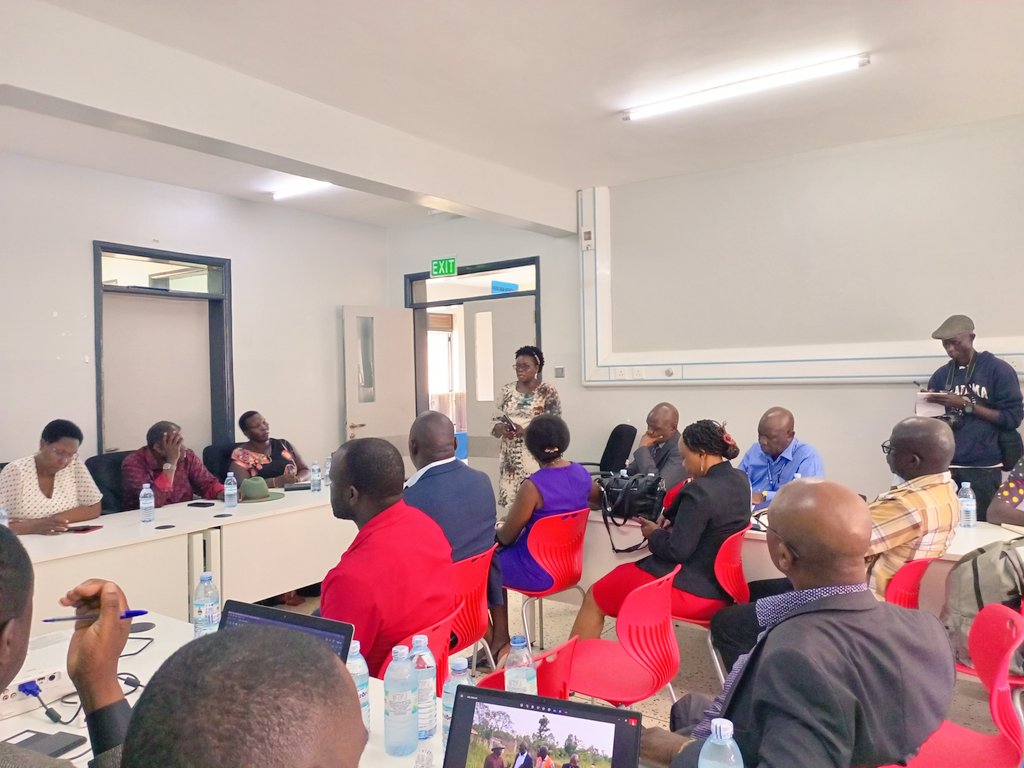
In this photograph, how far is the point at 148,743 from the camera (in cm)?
59

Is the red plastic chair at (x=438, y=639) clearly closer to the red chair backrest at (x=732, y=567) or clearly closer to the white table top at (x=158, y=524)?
the red chair backrest at (x=732, y=567)

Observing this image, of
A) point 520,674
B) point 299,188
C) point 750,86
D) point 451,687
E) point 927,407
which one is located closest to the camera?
point 520,674

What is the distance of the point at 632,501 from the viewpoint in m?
3.38

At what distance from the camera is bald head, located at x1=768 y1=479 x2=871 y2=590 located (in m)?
1.40

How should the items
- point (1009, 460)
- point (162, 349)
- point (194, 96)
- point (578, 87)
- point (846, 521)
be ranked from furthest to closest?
1. point (162, 349)
2. point (1009, 460)
3. point (578, 87)
4. point (194, 96)
5. point (846, 521)

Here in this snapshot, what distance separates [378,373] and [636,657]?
221 inches

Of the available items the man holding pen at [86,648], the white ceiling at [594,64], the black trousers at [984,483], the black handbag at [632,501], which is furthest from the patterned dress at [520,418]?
the man holding pen at [86,648]

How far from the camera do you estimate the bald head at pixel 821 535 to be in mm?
1404

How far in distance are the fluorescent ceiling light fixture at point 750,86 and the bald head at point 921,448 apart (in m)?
2.13

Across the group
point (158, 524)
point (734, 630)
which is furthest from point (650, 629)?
point (158, 524)

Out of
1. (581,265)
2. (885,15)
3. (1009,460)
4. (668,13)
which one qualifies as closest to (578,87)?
(668,13)

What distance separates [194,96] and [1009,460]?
5.13 meters

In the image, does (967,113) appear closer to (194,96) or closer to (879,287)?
(879,287)

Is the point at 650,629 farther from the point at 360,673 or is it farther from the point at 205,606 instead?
the point at 205,606
